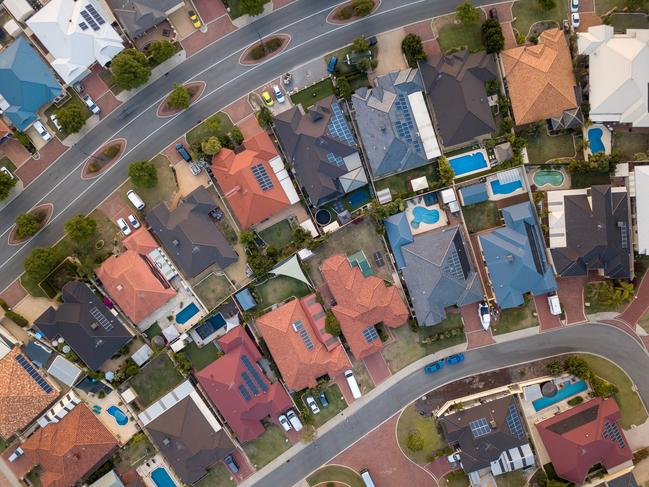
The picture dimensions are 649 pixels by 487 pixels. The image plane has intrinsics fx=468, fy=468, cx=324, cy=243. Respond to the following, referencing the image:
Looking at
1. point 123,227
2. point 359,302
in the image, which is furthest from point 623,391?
point 123,227

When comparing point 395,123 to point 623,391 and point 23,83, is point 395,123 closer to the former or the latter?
point 623,391

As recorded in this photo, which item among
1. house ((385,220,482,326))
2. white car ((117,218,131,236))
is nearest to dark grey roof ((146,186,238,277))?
white car ((117,218,131,236))

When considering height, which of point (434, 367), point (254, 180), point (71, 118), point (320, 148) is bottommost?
point (434, 367)

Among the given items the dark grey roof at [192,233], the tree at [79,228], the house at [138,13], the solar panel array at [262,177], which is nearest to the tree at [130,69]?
the house at [138,13]

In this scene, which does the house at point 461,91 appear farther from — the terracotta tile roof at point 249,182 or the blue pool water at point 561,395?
the blue pool water at point 561,395

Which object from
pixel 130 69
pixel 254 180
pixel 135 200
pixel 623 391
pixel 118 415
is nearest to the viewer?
pixel 130 69

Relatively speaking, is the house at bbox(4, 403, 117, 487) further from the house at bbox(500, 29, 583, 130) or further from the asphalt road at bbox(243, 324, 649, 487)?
the house at bbox(500, 29, 583, 130)
